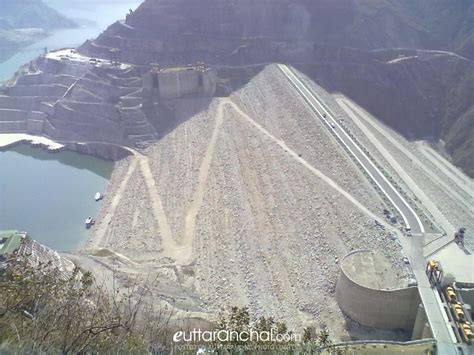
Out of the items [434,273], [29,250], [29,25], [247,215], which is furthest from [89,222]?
[29,25]

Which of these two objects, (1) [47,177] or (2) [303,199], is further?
(1) [47,177]

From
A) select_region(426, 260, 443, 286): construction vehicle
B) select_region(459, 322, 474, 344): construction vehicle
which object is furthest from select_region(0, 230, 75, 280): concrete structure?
select_region(459, 322, 474, 344): construction vehicle

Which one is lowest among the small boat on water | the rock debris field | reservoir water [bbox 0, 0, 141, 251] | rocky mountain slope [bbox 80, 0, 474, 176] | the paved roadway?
reservoir water [bbox 0, 0, 141, 251]

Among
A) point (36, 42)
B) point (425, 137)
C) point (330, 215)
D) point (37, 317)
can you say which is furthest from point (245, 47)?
point (36, 42)

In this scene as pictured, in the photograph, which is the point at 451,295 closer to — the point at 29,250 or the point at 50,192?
the point at 29,250

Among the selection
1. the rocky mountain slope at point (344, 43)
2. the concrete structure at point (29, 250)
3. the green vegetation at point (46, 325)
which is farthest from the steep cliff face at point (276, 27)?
the green vegetation at point (46, 325)

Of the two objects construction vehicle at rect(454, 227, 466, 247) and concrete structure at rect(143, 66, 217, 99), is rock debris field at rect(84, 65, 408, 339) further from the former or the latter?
concrete structure at rect(143, 66, 217, 99)

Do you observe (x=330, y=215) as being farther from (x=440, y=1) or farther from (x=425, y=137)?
(x=440, y=1)
